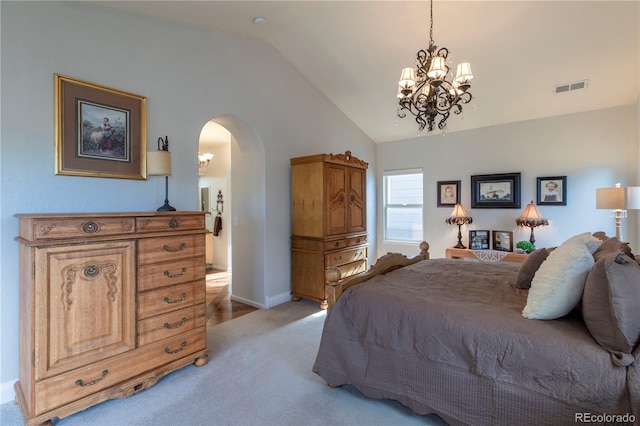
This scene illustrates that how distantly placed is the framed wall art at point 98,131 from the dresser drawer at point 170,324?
49.7 inches

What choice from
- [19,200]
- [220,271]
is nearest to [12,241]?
[19,200]

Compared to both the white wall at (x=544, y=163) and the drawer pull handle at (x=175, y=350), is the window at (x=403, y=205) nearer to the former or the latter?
the white wall at (x=544, y=163)

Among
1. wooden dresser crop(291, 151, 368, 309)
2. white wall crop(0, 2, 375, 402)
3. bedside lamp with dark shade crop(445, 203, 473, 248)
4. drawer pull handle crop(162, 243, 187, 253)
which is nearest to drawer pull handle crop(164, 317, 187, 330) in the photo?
drawer pull handle crop(162, 243, 187, 253)

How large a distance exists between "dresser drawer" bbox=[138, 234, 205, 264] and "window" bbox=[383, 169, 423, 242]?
422 cm

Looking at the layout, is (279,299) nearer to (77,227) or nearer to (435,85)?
(77,227)

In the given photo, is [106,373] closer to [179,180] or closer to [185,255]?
[185,255]

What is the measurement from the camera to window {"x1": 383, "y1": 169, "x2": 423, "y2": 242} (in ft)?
18.8

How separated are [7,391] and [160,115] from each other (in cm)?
239

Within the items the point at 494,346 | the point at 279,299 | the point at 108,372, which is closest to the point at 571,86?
the point at 494,346

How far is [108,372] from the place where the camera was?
2051 mm

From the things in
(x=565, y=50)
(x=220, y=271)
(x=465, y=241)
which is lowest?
(x=220, y=271)

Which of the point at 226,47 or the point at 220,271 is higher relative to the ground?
the point at 226,47

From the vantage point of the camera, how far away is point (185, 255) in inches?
96.7

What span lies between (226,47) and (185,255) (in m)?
2.49
